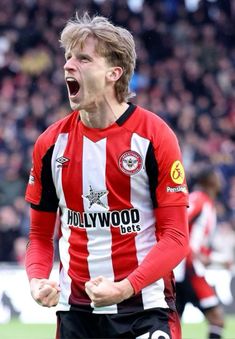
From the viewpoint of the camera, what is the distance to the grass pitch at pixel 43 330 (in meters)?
11.5

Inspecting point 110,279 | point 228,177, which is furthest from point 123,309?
point 228,177

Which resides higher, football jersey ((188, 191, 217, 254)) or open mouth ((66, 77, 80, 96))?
football jersey ((188, 191, 217, 254))

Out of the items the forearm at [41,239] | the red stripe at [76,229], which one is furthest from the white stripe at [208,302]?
the red stripe at [76,229]

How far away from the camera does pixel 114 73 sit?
16.1 feet

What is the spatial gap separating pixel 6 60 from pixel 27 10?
1.90 m

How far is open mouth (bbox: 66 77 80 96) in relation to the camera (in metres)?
4.77

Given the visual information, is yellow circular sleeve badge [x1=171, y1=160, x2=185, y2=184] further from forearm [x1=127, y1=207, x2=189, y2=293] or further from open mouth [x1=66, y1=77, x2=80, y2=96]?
open mouth [x1=66, y1=77, x2=80, y2=96]

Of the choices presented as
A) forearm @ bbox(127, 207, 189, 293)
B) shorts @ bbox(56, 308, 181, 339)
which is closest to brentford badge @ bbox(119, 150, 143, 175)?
forearm @ bbox(127, 207, 189, 293)

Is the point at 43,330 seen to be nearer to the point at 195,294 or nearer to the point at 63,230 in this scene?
the point at 195,294

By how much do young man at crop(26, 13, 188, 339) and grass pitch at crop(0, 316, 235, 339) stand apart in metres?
6.46

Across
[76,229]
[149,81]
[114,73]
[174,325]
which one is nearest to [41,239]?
[76,229]

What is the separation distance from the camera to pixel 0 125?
17781 mm

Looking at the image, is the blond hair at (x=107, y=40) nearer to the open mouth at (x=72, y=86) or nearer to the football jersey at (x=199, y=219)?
the open mouth at (x=72, y=86)

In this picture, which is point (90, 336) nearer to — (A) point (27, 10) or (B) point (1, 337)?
(B) point (1, 337)
